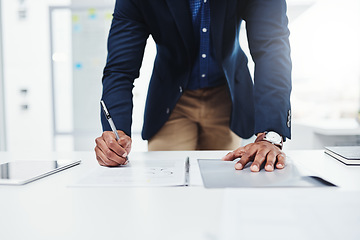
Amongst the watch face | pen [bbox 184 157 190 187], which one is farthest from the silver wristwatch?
pen [bbox 184 157 190 187]

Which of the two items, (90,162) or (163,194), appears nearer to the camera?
(163,194)

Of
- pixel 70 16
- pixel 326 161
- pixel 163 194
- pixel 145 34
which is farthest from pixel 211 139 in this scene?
pixel 70 16

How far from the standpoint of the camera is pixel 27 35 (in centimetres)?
328

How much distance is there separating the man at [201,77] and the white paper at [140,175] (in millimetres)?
64

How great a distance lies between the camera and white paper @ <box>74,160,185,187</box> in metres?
0.64

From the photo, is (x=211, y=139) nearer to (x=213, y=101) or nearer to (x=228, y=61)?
(x=213, y=101)

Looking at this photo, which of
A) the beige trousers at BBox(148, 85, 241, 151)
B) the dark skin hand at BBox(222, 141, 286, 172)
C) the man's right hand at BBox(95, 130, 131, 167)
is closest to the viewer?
the dark skin hand at BBox(222, 141, 286, 172)

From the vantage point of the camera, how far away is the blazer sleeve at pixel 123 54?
119 cm

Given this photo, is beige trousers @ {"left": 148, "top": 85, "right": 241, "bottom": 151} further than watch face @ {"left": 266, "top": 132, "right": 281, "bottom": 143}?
Yes

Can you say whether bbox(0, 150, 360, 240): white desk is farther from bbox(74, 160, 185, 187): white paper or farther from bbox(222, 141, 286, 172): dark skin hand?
bbox(222, 141, 286, 172): dark skin hand

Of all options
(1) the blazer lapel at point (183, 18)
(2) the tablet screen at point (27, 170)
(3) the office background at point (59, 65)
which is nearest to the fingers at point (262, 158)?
(2) the tablet screen at point (27, 170)

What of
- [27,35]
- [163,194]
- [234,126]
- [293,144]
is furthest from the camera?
[27,35]

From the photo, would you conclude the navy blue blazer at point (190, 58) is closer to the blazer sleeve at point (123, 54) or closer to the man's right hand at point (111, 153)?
the blazer sleeve at point (123, 54)

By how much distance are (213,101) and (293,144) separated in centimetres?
155
